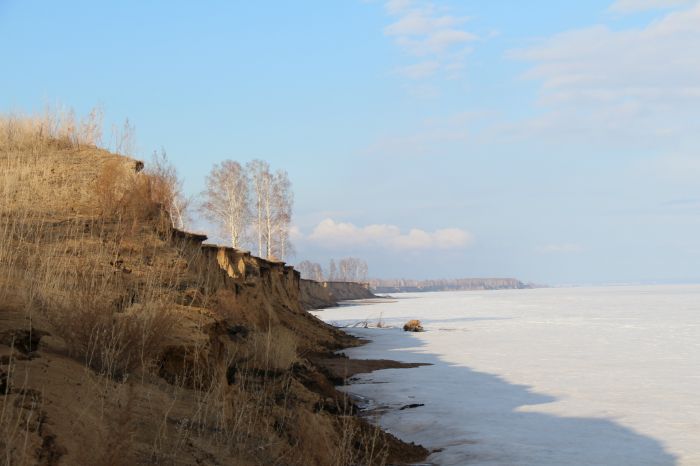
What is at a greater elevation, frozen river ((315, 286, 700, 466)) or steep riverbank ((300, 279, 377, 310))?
steep riverbank ((300, 279, 377, 310))

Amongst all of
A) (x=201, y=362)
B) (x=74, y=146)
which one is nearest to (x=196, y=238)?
(x=74, y=146)

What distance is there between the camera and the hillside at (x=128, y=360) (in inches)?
180

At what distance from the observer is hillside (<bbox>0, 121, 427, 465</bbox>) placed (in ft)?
15.0

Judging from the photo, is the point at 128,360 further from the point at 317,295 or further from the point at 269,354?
the point at 317,295

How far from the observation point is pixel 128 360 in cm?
597

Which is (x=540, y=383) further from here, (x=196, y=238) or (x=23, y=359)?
(x=23, y=359)

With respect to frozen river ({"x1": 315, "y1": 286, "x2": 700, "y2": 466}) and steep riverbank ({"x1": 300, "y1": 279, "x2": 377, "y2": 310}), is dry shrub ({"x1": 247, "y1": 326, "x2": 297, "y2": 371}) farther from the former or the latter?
Result: steep riverbank ({"x1": 300, "y1": 279, "x2": 377, "y2": 310})

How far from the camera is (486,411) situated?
34.6ft

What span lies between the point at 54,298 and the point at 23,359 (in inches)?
67.2

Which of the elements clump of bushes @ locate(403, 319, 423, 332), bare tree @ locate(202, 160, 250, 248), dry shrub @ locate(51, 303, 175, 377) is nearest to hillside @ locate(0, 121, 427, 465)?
dry shrub @ locate(51, 303, 175, 377)

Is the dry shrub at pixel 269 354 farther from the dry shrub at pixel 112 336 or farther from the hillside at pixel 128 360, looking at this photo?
the dry shrub at pixel 112 336

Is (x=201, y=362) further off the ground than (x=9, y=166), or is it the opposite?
(x=9, y=166)

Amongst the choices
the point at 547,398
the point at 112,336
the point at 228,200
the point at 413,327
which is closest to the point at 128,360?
the point at 112,336

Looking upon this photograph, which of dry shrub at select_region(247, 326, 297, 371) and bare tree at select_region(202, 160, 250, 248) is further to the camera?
bare tree at select_region(202, 160, 250, 248)
